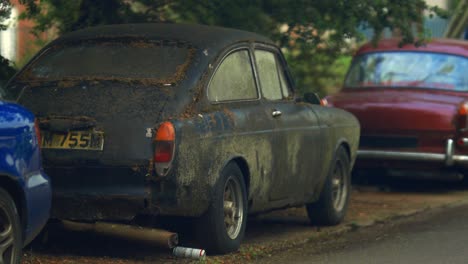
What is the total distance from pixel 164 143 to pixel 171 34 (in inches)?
60.2

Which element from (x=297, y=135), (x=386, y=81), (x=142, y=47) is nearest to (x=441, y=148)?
(x=386, y=81)

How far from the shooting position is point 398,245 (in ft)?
32.4

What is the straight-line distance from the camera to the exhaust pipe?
8672mm

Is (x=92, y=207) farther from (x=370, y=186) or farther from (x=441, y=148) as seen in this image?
(x=370, y=186)

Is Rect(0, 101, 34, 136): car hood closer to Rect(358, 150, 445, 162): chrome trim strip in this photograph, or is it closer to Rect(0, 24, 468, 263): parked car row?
Rect(0, 24, 468, 263): parked car row

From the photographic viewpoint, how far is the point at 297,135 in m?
10.3

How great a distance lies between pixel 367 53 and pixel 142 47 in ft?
22.7

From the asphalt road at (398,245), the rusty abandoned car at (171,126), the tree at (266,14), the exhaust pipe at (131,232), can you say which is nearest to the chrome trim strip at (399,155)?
the tree at (266,14)

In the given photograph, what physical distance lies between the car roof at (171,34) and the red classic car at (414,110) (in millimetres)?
4714

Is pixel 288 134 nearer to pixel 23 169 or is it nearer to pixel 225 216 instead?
pixel 225 216

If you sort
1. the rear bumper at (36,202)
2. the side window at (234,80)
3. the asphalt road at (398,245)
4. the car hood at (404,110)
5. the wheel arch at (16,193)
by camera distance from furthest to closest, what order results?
1. the car hood at (404,110)
2. the side window at (234,80)
3. the asphalt road at (398,245)
4. the rear bumper at (36,202)
5. the wheel arch at (16,193)

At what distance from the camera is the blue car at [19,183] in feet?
23.1

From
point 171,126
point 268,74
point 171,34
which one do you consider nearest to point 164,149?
point 171,126

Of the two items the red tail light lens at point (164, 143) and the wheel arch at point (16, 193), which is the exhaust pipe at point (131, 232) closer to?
the red tail light lens at point (164, 143)
